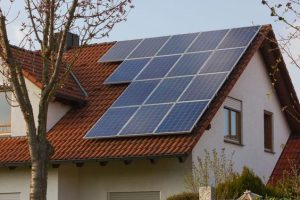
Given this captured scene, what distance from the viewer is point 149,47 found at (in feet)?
77.8

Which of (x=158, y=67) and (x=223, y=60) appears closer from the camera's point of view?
(x=223, y=60)

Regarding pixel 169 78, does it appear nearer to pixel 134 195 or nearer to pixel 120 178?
pixel 120 178

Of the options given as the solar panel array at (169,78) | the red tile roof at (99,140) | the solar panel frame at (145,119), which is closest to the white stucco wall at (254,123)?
the red tile roof at (99,140)

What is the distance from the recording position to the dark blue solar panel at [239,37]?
2186 cm

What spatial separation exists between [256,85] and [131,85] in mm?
3964

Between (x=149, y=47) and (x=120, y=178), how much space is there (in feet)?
17.7

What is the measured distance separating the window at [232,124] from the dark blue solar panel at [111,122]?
2646 millimetres

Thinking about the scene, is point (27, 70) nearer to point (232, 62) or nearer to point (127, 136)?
point (127, 136)

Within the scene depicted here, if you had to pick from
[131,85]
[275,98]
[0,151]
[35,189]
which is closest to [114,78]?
[131,85]

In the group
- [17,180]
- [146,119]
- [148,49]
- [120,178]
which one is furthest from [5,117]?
[148,49]

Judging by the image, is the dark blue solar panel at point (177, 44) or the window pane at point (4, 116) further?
the dark blue solar panel at point (177, 44)

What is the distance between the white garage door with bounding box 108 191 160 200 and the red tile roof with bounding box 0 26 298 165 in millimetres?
1355

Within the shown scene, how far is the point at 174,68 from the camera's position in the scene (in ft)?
71.0

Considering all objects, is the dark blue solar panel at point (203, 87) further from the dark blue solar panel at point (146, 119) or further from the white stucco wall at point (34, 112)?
the white stucco wall at point (34, 112)
